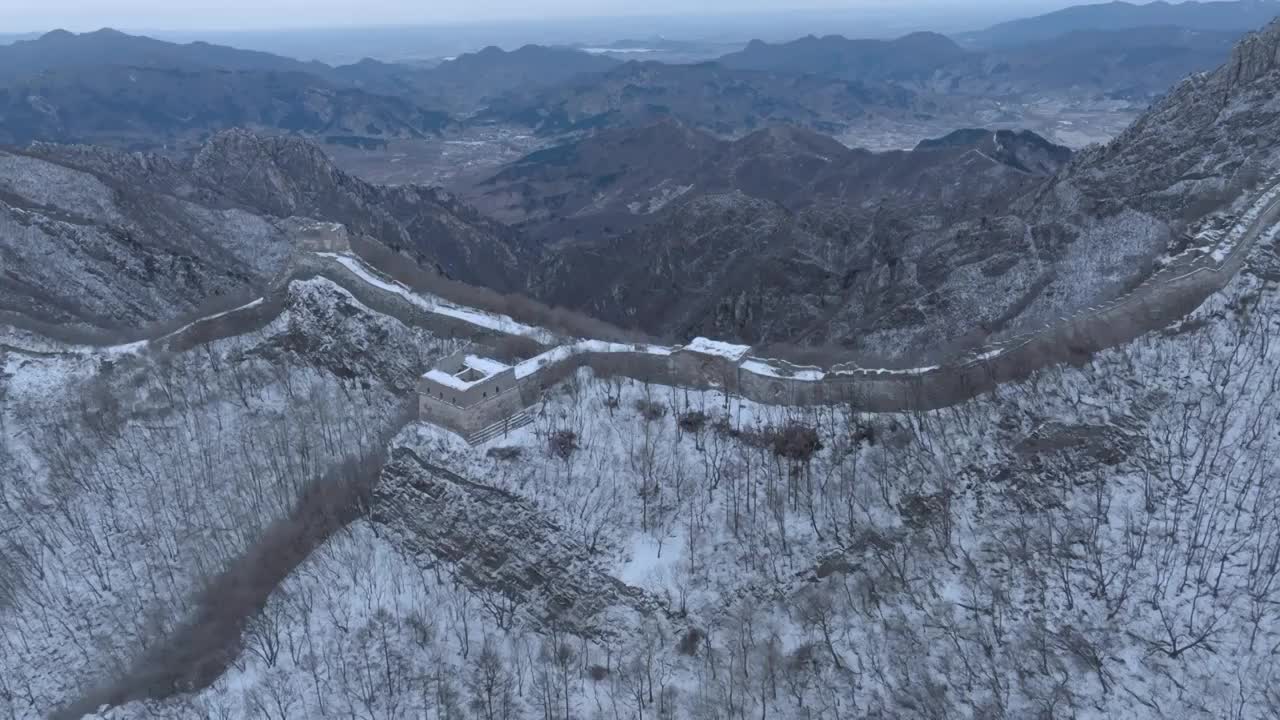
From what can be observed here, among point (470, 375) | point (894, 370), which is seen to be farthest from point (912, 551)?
point (470, 375)

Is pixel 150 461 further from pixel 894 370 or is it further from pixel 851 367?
pixel 894 370

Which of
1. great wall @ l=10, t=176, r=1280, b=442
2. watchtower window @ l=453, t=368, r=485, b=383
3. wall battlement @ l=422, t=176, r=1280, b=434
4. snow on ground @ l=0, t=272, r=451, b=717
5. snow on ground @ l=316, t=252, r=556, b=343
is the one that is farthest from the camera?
snow on ground @ l=316, t=252, r=556, b=343

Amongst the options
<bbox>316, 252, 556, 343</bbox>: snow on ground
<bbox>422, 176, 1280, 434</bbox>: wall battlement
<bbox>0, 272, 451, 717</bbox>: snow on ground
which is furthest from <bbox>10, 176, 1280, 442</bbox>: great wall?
<bbox>0, 272, 451, 717</bbox>: snow on ground

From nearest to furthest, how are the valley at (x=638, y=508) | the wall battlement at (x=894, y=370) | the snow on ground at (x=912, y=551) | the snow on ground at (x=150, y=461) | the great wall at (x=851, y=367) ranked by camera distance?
1. the snow on ground at (x=912, y=551)
2. the valley at (x=638, y=508)
3. the snow on ground at (x=150, y=461)
4. the great wall at (x=851, y=367)
5. the wall battlement at (x=894, y=370)

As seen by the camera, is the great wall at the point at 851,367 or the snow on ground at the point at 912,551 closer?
the snow on ground at the point at 912,551

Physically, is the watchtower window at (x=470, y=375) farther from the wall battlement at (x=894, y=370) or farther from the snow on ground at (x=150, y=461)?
the snow on ground at (x=150, y=461)

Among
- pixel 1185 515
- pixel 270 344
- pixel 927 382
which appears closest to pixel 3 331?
pixel 270 344

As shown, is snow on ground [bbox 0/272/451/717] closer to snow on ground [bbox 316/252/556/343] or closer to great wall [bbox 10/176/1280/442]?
snow on ground [bbox 316/252/556/343]

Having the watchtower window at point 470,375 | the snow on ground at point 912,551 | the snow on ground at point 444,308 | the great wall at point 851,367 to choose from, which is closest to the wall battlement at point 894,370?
the great wall at point 851,367
